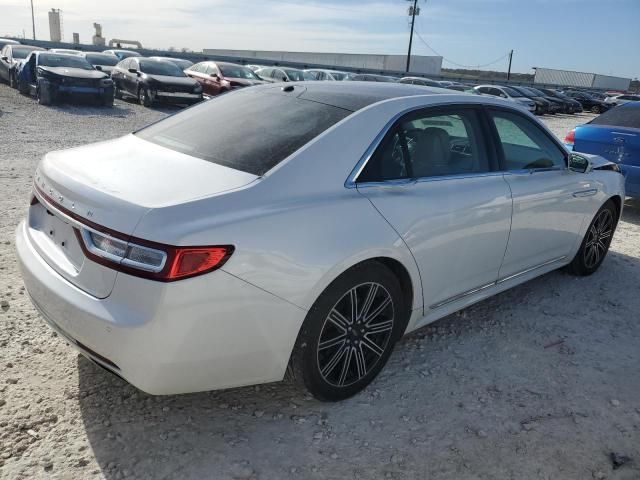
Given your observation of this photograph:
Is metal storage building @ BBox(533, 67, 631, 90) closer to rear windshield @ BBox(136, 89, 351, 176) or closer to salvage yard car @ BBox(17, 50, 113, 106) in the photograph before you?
salvage yard car @ BBox(17, 50, 113, 106)

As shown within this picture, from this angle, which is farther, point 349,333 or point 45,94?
point 45,94

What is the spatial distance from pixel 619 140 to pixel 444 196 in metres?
4.94

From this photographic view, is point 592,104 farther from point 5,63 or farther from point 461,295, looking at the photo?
point 461,295

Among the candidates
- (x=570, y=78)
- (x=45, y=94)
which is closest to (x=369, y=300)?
(x=45, y=94)

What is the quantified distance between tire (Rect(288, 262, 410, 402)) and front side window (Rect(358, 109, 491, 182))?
549 millimetres

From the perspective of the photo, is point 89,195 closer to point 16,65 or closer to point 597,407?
point 597,407

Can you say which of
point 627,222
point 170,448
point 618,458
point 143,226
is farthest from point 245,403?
point 627,222

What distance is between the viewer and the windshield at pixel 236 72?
1942 centimetres

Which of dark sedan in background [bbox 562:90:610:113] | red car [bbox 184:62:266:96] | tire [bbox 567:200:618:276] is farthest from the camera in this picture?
dark sedan in background [bbox 562:90:610:113]

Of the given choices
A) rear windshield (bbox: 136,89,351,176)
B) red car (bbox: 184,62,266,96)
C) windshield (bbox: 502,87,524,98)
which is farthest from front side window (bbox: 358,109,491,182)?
windshield (bbox: 502,87,524,98)

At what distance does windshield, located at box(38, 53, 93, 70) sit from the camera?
1576 centimetres

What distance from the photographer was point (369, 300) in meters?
2.85

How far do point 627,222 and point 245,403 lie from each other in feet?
20.3

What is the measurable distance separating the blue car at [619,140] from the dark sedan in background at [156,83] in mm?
12270
